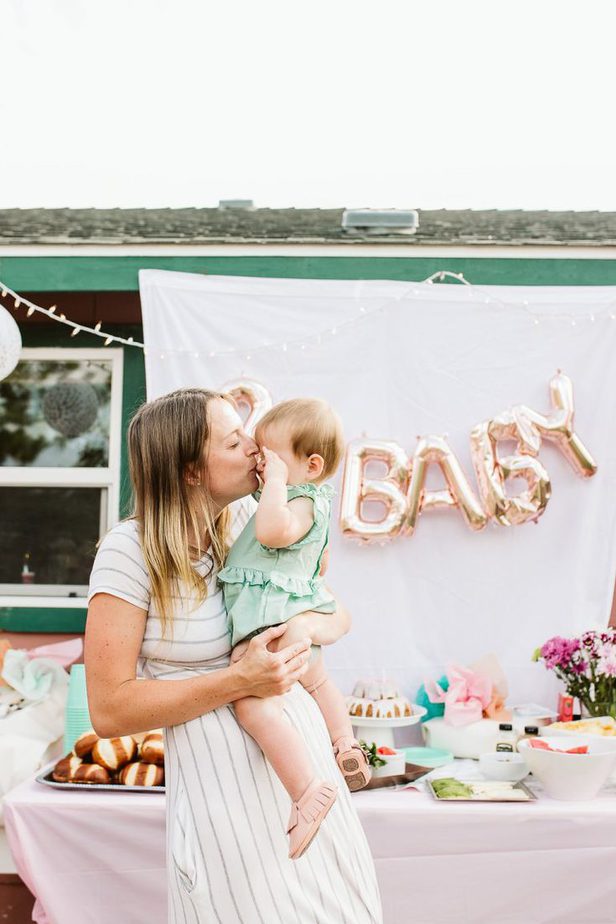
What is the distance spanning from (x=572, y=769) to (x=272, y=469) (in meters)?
1.68

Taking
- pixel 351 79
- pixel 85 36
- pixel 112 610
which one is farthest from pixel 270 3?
pixel 112 610

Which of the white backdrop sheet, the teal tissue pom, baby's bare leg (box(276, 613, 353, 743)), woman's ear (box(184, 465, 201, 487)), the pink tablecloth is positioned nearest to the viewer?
woman's ear (box(184, 465, 201, 487))

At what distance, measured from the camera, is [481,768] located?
328 centimetres

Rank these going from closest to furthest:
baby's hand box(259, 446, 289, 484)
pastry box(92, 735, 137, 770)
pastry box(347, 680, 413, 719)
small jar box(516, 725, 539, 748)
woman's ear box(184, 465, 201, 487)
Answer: woman's ear box(184, 465, 201, 487) → baby's hand box(259, 446, 289, 484) → pastry box(92, 735, 137, 770) → small jar box(516, 725, 539, 748) → pastry box(347, 680, 413, 719)

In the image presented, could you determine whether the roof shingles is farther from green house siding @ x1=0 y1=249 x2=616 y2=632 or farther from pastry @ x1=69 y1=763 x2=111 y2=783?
pastry @ x1=69 y1=763 x2=111 y2=783

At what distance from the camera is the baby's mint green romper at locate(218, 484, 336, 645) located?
1788 mm

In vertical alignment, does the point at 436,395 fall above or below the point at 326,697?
above

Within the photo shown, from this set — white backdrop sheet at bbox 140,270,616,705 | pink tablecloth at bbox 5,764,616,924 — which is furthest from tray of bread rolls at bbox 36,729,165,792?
white backdrop sheet at bbox 140,270,616,705

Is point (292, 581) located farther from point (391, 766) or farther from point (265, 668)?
point (391, 766)

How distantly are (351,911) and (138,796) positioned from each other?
4.94 ft

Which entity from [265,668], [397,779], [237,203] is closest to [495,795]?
[397,779]

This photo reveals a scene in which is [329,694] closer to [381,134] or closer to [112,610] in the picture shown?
[112,610]

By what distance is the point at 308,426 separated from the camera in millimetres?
2207

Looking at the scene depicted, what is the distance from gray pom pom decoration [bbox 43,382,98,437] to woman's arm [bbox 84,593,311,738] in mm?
3391
